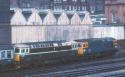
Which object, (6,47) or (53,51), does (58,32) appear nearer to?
(53,51)

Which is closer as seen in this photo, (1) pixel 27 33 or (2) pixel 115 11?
(1) pixel 27 33

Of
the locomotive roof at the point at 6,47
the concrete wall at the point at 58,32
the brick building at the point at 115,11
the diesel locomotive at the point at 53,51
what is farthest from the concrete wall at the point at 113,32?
the locomotive roof at the point at 6,47

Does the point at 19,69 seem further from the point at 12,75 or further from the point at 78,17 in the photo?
the point at 78,17

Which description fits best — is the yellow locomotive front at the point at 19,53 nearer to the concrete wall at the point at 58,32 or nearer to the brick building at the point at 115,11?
the concrete wall at the point at 58,32

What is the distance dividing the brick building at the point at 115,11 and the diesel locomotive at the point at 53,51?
23597 millimetres

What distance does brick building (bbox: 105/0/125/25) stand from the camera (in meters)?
75.5

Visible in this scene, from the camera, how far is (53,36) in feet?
232

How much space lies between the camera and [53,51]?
4328cm

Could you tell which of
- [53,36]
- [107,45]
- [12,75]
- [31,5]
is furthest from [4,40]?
[31,5]

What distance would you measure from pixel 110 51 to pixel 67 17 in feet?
91.2

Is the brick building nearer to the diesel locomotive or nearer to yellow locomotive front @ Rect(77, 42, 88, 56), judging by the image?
the diesel locomotive

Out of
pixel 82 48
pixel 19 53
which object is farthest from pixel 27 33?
pixel 19 53

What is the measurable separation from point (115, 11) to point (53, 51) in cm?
3632

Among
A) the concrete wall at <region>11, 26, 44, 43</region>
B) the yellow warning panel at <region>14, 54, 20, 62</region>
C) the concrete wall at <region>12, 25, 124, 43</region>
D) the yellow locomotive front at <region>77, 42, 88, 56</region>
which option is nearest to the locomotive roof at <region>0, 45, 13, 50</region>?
the yellow warning panel at <region>14, 54, 20, 62</region>
